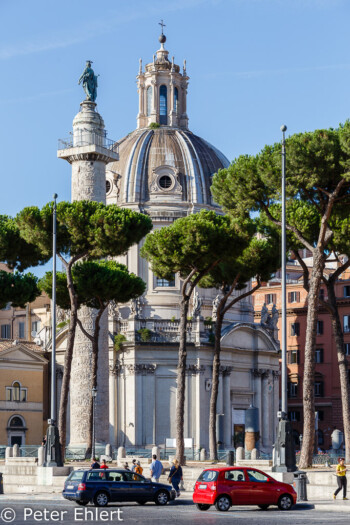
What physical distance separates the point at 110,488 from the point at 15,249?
2527 centimetres

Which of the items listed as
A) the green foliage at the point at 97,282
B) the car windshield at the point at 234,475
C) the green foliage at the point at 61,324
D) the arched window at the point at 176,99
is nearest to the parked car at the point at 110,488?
the car windshield at the point at 234,475

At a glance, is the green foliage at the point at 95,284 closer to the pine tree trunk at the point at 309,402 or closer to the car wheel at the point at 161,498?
the pine tree trunk at the point at 309,402

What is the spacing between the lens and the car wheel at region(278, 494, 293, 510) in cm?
3152

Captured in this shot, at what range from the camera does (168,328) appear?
7806cm

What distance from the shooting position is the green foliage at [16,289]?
57469 mm

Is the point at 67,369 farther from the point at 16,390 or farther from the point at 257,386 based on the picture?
the point at 257,386

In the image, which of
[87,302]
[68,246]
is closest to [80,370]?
[87,302]

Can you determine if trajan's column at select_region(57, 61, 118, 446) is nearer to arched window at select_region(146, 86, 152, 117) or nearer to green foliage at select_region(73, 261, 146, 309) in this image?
green foliage at select_region(73, 261, 146, 309)

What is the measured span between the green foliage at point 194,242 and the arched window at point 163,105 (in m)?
33.9

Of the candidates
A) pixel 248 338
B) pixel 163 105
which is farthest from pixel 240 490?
pixel 163 105

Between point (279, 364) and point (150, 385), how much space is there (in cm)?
1480

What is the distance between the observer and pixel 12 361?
2977 inches

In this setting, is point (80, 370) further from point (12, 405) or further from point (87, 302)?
point (12, 405)

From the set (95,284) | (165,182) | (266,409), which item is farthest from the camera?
(165,182)
